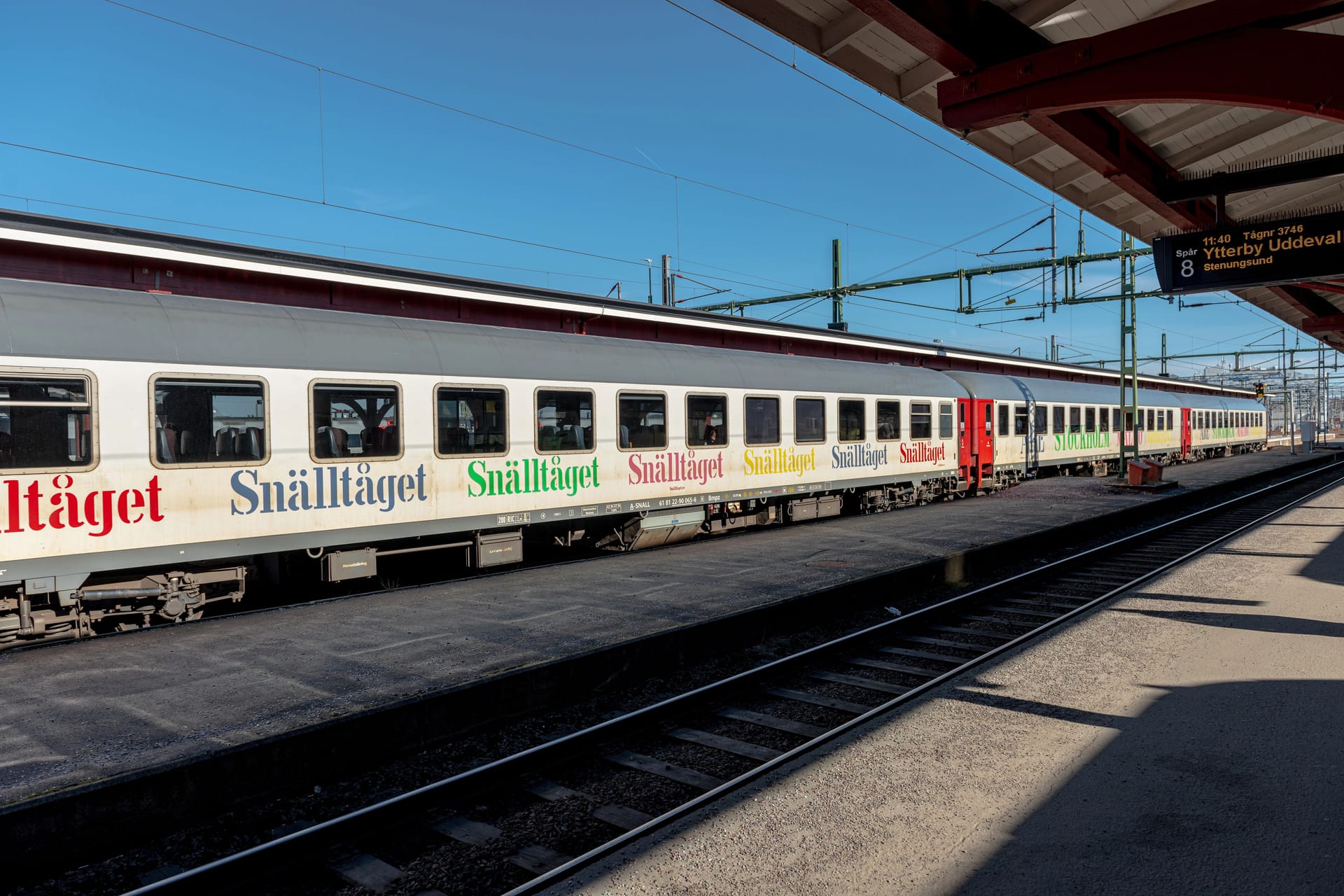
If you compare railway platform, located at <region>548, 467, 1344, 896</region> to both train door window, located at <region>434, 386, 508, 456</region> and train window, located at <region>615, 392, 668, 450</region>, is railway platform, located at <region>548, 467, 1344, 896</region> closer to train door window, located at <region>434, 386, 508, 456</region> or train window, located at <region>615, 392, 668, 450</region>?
train door window, located at <region>434, 386, 508, 456</region>

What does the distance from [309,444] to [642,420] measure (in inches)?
198

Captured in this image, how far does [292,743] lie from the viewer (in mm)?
4723

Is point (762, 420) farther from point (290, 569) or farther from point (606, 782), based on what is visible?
point (606, 782)

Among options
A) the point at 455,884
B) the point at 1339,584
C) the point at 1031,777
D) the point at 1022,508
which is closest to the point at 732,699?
the point at 1031,777

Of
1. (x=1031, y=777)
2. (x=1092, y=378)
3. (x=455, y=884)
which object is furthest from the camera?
(x=1092, y=378)

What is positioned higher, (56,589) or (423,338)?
(423,338)

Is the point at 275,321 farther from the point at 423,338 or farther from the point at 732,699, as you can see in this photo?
the point at 732,699

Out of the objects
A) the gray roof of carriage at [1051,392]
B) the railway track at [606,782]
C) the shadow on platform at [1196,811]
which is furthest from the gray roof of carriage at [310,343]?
the gray roof of carriage at [1051,392]

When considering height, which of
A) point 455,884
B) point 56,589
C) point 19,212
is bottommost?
point 455,884

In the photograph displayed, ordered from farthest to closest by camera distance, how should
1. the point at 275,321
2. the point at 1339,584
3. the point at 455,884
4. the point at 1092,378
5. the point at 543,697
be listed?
the point at 1092,378 < the point at 1339,584 < the point at 275,321 < the point at 543,697 < the point at 455,884

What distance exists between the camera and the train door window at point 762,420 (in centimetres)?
1415

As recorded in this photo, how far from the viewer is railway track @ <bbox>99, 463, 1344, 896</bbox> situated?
383 cm

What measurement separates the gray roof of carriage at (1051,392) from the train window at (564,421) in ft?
42.3

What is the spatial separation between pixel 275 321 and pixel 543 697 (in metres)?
5.38
